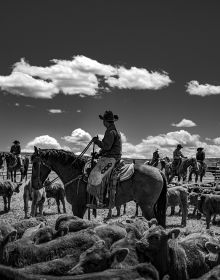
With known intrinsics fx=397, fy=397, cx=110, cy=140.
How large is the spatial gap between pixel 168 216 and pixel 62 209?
5188 millimetres

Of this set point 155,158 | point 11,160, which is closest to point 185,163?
point 155,158

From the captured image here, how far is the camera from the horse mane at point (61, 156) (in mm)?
10805

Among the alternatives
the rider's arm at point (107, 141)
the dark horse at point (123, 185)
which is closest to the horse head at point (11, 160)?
the dark horse at point (123, 185)

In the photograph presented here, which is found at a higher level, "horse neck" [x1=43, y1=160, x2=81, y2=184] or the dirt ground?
"horse neck" [x1=43, y1=160, x2=81, y2=184]

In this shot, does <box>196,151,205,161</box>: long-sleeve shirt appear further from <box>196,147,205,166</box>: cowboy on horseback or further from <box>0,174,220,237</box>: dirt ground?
<box>0,174,220,237</box>: dirt ground

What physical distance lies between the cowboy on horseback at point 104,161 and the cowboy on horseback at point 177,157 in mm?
20288

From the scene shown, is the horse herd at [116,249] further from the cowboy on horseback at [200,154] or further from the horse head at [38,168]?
the cowboy on horseback at [200,154]

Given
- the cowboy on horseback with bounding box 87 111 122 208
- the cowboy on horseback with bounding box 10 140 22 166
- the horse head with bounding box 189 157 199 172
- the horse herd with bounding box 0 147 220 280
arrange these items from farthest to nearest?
the horse head with bounding box 189 157 199 172
the cowboy on horseback with bounding box 10 140 22 166
the cowboy on horseback with bounding box 87 111 122 208
the horse herd with bounding box 0 147 220 280

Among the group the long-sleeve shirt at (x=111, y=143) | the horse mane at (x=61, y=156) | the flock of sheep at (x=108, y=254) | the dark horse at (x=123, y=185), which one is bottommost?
the flock of sheep at (x=108, y=254)

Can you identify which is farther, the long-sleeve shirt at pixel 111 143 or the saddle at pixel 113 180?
the saddle at pixel 113 180

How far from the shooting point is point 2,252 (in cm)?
646

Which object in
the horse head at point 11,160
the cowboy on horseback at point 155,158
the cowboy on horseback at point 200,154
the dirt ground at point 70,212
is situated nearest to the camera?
the dirt ground at point 70,212

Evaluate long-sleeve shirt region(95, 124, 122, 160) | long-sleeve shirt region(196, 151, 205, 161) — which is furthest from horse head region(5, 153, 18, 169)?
long-sleeve shirt region(95, 124, 122, 160)

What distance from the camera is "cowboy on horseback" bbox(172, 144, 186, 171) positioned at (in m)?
30.2
